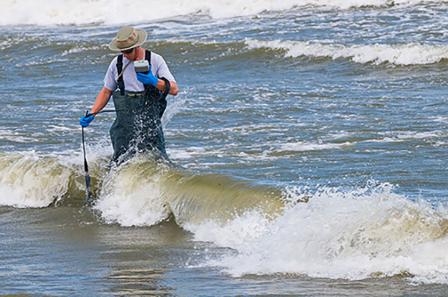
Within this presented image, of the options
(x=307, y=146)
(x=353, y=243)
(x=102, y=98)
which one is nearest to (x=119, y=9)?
(x=307, y=146)

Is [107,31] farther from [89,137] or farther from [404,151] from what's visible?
[404,151]

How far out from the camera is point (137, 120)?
9930mm

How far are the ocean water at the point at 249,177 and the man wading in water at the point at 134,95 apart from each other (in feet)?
0.64

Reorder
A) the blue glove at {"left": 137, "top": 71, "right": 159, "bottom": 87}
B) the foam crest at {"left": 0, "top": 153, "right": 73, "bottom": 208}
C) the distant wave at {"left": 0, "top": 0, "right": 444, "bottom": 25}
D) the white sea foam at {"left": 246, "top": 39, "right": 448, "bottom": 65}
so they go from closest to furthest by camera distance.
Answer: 1. the blue glove at {"left": 137, "top": 71, "right": 159, "bottom": 87}
2. the foam crest at {"left": 0, "top": 153, "right": 73, "bottom": 208}
3. the white sea foam at {"left": 246, "top": 39, "right": 448, "bottom": 65}
4. the distant wave at {"left": 0, "top": 0, "right": 444, "bottom": 25}

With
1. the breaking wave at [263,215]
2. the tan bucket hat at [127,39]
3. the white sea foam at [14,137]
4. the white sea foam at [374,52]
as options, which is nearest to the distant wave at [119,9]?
the white sea foam at [374,52]

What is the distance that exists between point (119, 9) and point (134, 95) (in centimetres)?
2453

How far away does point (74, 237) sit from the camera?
9.34 metres

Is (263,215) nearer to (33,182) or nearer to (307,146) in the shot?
(33,182)

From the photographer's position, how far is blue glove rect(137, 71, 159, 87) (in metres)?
9.36

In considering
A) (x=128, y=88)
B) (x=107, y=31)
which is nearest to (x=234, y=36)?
(x=107, y=31)

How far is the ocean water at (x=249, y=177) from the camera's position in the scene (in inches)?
299

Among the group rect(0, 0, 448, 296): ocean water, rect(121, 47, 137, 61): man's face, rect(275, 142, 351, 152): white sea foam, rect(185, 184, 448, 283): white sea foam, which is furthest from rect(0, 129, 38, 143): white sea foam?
rect(185, 184, 448, 283): white sea foam

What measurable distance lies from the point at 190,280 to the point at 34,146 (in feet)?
21.2

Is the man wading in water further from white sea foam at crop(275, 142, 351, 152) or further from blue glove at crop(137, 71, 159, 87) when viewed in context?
white sea foam at crop(275, 142, 351, 152)
